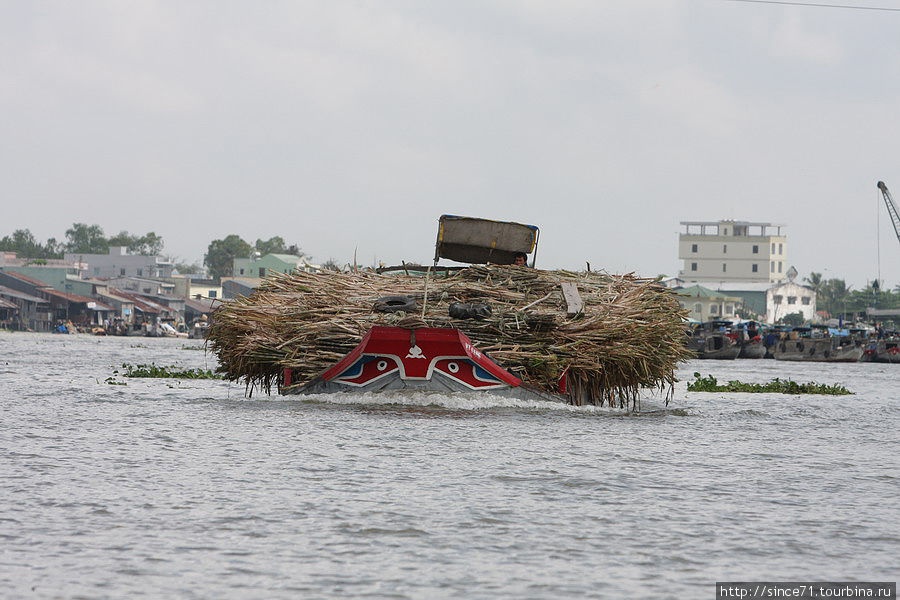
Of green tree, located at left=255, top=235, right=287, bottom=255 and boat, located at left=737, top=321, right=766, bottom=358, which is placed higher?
green tree, located at left=255, top=235, right=287, bottom=255

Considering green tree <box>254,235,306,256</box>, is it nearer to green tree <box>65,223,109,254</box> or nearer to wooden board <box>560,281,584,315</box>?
green tree <box>65,223,109,254</box>

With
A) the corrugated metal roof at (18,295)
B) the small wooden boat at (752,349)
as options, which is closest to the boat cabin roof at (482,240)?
the small wooden boat at (752,349)

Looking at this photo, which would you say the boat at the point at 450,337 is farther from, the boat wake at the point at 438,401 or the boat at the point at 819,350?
the boat at the point at 819,350

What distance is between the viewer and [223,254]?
155750mm

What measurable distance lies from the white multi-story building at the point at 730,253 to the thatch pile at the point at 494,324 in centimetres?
13638

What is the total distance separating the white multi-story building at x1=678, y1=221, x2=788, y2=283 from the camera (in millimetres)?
154000

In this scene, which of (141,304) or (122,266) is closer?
(141,304)

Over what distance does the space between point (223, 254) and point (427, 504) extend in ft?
490

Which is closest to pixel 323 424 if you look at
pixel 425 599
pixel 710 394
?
Result: pixel 425 599

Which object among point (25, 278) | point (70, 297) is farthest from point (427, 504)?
point (25, 278)

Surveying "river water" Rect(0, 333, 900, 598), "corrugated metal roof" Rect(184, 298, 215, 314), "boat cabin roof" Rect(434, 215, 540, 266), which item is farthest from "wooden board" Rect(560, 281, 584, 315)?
"corrugated metal roof" Rect(184, 298, 215, 314)

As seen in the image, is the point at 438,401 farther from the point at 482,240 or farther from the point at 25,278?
the point at 25,278

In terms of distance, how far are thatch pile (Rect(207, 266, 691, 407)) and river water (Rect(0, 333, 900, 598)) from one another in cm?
118

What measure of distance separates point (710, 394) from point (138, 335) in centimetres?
8246
